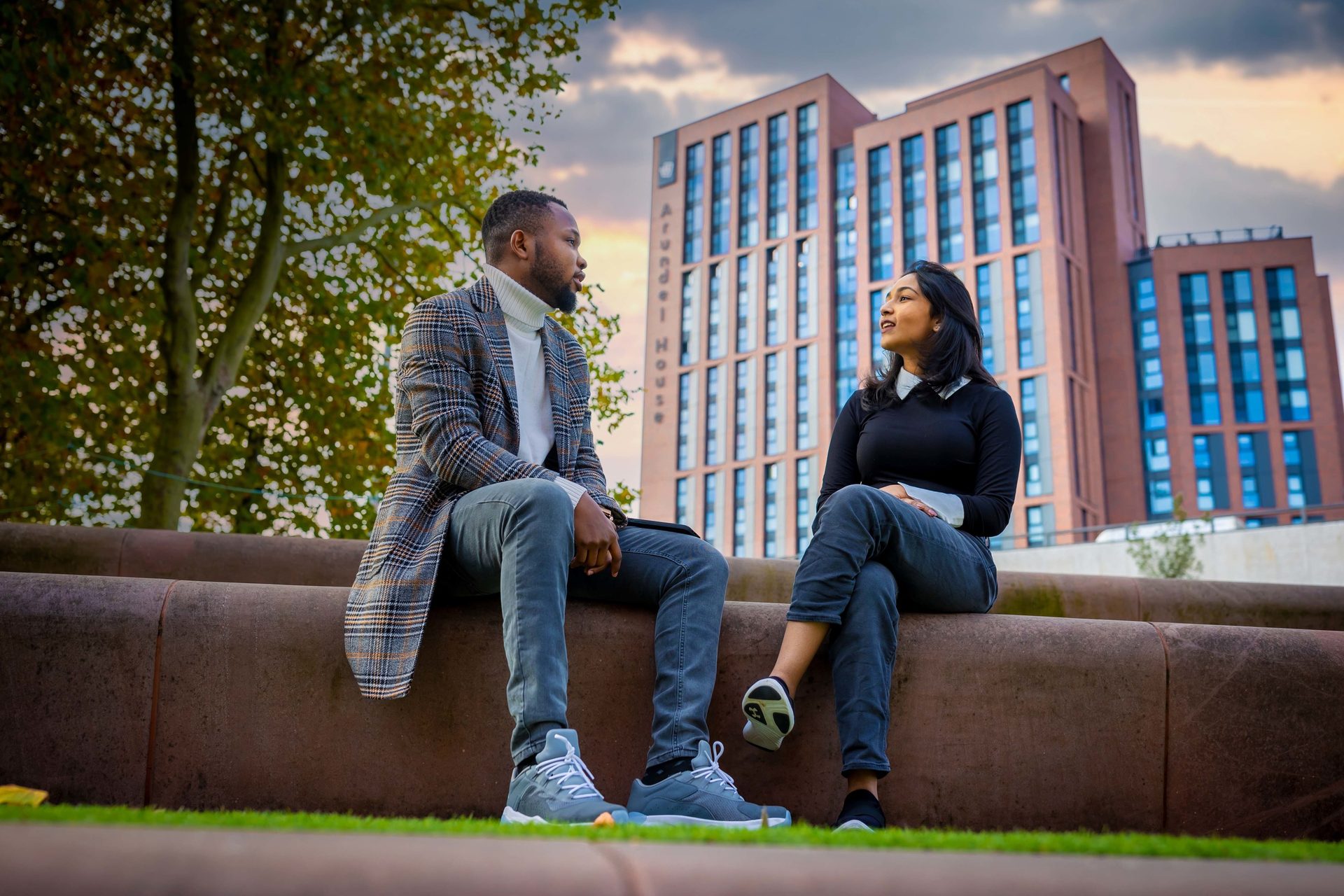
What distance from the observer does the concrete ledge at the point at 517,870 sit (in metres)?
1.06

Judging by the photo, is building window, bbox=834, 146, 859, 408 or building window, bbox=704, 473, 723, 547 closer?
building window, bbox=834, 146, 859, 408

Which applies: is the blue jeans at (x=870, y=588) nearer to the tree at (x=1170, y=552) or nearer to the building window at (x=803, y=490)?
the tree at (x=1170, y=552)

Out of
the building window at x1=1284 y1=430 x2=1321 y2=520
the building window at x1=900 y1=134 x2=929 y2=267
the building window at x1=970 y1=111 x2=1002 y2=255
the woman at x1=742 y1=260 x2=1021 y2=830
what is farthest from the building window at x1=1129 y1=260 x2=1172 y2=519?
the woman at x1=742 y1=260 x2=1021 y2=830

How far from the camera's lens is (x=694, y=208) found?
9031cm

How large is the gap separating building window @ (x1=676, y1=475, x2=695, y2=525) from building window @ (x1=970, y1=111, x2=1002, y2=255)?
92.4 ft

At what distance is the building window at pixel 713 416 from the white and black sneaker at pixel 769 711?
80.2 metres

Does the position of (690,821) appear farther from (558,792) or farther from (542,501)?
(542,501)

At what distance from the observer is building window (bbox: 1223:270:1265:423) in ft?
235

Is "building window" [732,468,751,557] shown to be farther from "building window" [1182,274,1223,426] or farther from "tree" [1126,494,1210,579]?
"tree" [1126,494,1210,579]

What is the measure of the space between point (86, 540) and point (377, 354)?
6.05 meters

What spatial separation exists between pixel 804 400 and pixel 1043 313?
17.8 metres

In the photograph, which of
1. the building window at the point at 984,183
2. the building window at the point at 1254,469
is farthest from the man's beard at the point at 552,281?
the building window at the point at 1254,469

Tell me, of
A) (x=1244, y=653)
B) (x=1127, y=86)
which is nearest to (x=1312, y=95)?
(x=1127, y=86)

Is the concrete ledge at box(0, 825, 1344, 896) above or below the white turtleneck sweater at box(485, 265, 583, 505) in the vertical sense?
below
